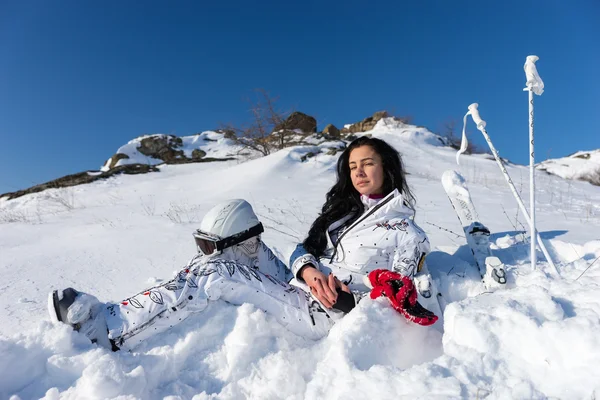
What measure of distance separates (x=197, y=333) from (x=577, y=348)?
59.1 inches

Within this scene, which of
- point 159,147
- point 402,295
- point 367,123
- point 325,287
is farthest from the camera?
point 367,123

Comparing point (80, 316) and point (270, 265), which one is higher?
point (80, 316)

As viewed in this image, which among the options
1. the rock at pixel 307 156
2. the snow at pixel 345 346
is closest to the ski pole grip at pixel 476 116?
the snow at pixel 345 346

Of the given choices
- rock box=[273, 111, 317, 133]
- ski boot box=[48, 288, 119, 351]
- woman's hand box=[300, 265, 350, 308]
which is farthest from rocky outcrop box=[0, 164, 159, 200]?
woman's hand box=[300, 265, 350, 308]

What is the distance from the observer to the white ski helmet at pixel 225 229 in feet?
6.79

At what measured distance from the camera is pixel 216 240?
2.05 metres

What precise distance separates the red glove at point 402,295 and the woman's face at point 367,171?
2.66ft

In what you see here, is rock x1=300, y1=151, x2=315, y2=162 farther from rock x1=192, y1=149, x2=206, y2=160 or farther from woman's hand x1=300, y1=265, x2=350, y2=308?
rock x1=192, y1=149, x2=206, y2=160

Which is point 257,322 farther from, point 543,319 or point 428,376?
point 543,319

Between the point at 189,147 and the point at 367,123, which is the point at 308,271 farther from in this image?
the point at 367,123

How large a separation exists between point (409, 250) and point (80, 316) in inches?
67.5

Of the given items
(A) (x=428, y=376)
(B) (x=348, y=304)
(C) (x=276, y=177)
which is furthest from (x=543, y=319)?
(C) (x=276, y=177)

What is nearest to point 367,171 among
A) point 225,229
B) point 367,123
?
point 225,229

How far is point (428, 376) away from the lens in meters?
1.12
